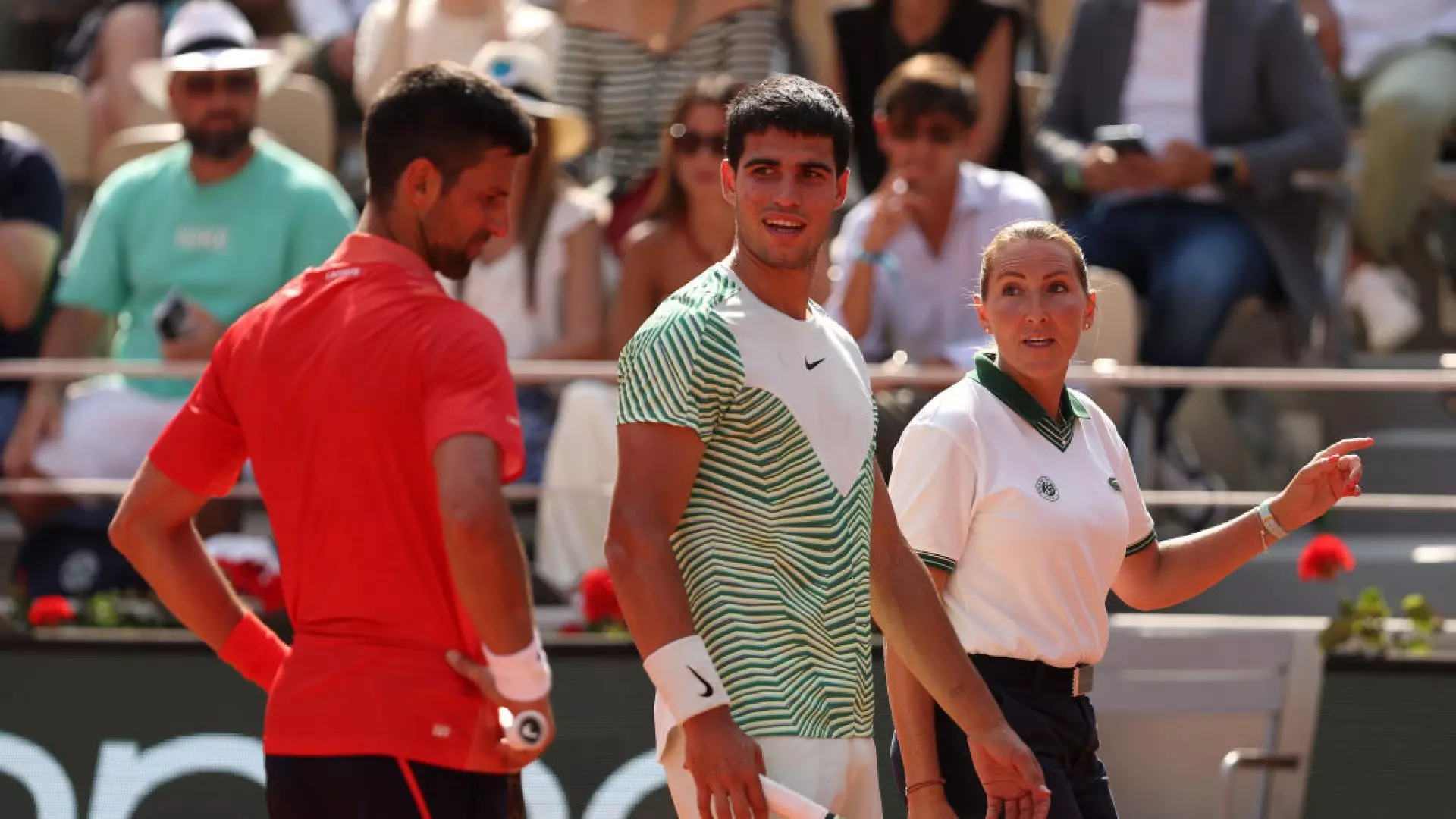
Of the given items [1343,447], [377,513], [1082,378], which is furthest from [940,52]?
[377,513]

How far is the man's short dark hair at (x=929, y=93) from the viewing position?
6.41 m

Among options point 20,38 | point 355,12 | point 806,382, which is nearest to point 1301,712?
point 806,382

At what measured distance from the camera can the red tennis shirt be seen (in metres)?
3.28

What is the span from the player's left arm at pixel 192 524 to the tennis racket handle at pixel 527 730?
559 millimetres

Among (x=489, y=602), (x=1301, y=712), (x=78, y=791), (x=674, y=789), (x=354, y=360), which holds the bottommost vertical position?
(x=78, y=791)

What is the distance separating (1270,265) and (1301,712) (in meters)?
2.06

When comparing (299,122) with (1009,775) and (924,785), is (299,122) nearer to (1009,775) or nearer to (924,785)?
(924,785)

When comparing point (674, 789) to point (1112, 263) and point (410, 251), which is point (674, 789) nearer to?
point (410, 251)

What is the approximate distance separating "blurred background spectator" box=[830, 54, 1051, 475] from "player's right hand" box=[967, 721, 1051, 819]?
300 centimetres

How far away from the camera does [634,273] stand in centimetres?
694

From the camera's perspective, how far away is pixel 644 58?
8195 millimetres

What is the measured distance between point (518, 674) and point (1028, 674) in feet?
3.29

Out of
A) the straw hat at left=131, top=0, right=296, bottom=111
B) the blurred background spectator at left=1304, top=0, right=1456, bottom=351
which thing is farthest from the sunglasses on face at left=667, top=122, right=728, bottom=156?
the blurred background spectator at left=1304, top=0, right=1456, bottom=351

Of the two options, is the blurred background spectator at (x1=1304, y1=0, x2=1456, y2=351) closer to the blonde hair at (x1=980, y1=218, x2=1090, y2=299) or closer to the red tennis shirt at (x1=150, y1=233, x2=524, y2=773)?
the blonde hair at (x1=980, y1=218, x2=1090, y2=299)
